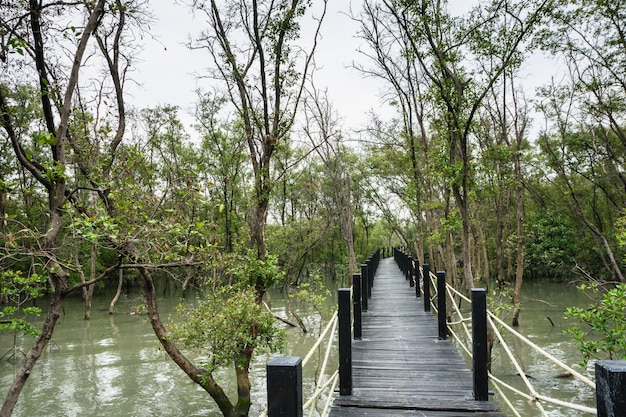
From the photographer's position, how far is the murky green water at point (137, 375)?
10.9 meters

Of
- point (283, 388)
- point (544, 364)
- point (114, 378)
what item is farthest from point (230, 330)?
point (544, 364)

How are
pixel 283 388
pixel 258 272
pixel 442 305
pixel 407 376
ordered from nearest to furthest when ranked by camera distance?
1. pixel 283 388
2. pixel 407 376
3. pixel 442 305
4. pixel 258 272

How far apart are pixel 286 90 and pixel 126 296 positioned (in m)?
25.8

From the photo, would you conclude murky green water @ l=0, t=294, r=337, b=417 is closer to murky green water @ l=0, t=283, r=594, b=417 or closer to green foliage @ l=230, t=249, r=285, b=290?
murky green water @ l=0, t=283, r=594, b=417

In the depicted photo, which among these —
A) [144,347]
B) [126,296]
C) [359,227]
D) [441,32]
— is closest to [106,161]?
[441,32]

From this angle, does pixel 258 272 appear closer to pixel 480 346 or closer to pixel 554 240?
pixel 480 346

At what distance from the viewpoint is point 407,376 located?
5270mm

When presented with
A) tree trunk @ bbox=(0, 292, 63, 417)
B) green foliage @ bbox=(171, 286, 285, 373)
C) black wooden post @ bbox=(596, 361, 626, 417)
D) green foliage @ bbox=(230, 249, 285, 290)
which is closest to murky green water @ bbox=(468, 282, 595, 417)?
black wooden post @ bbox=(596, 361, 626, 417)

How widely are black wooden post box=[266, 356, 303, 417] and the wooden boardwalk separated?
7.46ft

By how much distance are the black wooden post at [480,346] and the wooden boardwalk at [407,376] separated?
0.12m

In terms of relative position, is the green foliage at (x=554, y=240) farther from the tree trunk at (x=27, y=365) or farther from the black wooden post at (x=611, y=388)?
the black wooden post at (x=611, y=388)

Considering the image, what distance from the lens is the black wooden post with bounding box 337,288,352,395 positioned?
186 inches

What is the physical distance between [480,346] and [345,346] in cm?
142

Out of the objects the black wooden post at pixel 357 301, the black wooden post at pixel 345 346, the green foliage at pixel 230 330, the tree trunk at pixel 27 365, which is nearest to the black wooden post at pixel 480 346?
the black wooden post at pixel 345 346
